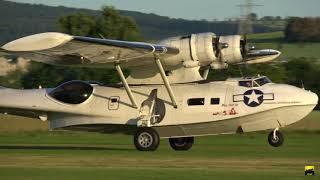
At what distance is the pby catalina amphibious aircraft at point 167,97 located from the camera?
3108 centimetres

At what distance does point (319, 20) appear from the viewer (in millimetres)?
146250

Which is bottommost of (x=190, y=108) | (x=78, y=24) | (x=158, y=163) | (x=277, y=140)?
(x=158, y=163)

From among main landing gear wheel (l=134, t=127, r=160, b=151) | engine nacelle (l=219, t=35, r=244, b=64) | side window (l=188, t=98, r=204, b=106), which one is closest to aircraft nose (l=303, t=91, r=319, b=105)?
engine nacelle (l=219, t=35, r=244, b=64)

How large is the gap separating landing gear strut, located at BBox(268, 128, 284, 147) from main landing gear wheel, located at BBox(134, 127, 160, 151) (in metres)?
4.09

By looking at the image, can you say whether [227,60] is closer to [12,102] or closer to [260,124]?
[260,124]

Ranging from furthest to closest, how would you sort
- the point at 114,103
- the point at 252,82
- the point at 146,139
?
1. the point at 114,103
2. the point at 252,82
3. the point at 146,139

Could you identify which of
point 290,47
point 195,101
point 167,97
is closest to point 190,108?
point 195,101

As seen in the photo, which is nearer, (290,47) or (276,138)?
(276,138)

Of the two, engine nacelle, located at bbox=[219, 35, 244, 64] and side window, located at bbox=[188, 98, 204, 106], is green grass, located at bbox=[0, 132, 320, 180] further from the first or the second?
engine nacelle, located at bbox=[219, 35, 244, 64]

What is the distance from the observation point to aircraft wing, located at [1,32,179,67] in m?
27.6

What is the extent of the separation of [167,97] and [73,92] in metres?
3.55

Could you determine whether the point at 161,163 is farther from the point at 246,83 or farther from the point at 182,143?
the point at 182,143

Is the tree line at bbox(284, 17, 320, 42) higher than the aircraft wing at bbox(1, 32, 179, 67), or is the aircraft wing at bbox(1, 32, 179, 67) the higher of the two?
the tree line at bbox(284, 17, 320, 42)

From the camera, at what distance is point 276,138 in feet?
105
